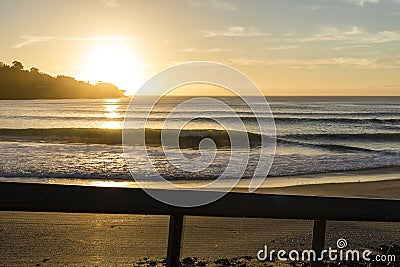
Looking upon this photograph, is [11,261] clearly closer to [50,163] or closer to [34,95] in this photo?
[50,163]

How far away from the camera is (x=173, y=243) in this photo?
2092 mm

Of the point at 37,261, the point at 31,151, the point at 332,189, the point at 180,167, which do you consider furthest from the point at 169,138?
the point at 37,261

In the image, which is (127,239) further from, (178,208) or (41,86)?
(41,86)

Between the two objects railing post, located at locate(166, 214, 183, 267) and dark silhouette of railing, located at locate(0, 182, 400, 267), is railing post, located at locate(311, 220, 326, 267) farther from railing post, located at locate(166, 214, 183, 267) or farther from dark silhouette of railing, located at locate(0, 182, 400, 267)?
railing post, located at locate(166, 214, 183, 267)

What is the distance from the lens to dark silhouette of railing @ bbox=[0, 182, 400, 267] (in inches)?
72.7

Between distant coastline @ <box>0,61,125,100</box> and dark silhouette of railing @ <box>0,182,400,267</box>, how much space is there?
108 metres

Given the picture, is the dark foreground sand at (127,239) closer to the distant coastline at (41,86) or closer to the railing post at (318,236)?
the railing post at (318,236)

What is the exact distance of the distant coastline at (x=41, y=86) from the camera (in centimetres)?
10512

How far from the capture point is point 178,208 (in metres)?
1.98

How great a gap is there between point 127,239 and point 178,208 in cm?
103

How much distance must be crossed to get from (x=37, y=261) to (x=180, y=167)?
1356 cm

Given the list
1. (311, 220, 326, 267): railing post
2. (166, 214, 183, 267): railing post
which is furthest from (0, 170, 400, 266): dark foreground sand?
(166, 214, 183, 267): railing post

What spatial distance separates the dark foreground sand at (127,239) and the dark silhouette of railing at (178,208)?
0.80ft

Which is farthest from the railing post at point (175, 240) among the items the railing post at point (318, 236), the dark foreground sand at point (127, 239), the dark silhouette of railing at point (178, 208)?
the railing post at point (318, 236)
